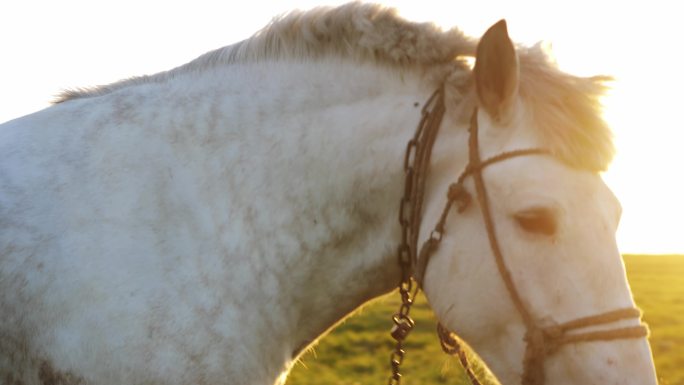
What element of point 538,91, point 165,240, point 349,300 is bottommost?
point 349,300

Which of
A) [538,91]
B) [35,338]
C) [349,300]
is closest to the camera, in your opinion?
[35,338]

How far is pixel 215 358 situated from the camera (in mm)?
3125

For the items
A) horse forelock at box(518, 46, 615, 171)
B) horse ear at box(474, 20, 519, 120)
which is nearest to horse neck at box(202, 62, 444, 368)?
horse ear at box(474, 20, 519, 120)

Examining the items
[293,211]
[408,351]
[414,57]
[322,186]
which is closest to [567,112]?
[414,57]

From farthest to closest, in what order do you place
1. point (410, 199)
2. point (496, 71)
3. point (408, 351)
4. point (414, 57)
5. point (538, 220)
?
1. point (408, 351)
2. point (414, 57)
3. point (410, 199)
4. point (496, 71)
5. point (538, 220)

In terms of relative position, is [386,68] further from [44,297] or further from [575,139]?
[44,297]

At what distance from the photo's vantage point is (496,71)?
321 cm

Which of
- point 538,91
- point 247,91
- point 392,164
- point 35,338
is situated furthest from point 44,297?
point 538,91

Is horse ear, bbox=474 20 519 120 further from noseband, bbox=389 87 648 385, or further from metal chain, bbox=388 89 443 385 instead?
metal chain, bbox=388 89 443 385

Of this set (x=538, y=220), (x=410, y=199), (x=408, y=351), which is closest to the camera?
(x=538, y=220)

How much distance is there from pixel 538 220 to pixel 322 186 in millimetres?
978

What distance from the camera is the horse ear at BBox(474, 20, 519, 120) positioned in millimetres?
3115

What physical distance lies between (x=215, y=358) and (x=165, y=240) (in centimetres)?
54

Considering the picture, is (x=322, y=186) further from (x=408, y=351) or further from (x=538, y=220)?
(x=408, y=351)
